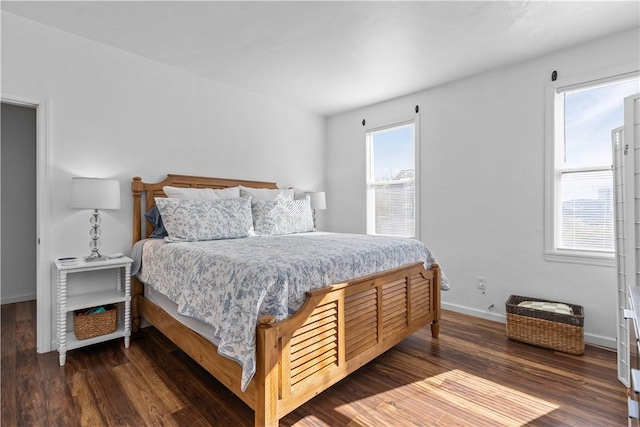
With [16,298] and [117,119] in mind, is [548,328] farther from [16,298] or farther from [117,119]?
[16,298]

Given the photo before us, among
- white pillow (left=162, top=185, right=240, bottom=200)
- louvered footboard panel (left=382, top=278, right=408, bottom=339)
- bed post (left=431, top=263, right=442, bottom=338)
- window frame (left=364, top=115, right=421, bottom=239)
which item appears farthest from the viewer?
window frame (left=364, top=115, right=421, bottom=239)

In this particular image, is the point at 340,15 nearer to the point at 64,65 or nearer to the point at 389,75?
the point at 389,75

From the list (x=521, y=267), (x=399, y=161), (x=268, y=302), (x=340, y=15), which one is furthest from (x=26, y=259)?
(x=521, y=267)

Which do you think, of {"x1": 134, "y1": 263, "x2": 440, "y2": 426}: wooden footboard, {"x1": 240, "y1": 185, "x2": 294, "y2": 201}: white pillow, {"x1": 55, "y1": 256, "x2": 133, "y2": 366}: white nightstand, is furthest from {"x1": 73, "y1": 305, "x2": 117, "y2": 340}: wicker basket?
{"x1": 240, "y1": 185, "x2": 294, "y2": 201}: white pillow

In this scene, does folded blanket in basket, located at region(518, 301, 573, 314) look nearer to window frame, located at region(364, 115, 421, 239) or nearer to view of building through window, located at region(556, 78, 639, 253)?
view of building through window, located at region(556, 78, 639, 253)

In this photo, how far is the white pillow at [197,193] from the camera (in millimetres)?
3004

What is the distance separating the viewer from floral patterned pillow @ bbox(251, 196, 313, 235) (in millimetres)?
3160

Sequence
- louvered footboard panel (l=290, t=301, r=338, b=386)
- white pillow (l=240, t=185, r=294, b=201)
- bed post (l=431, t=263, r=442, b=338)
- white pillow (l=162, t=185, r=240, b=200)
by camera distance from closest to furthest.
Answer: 1. louvered footboard panel (l=290, t=301, r=338, b=386)
2. bed post (l=431, t=263, r=442, b=338)
3. white pillow (l=162, t=185, r=240, b=200)
4. white pillow (l=240, t=185, r=294, b=201)

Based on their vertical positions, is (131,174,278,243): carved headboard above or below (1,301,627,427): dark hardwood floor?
above

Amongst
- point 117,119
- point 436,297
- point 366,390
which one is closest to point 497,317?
point 436,297

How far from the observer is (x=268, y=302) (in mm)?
1550

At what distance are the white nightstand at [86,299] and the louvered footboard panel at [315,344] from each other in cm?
171

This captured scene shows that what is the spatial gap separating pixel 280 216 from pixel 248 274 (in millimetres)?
1716

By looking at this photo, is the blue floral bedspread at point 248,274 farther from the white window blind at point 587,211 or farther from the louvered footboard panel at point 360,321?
the white window blind at point 587,211
